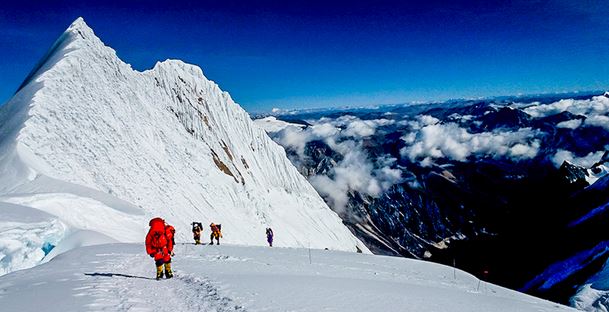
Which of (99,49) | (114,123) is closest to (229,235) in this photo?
(114,123)

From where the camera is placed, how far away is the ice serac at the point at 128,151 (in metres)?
31.5

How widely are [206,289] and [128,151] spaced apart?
4884 cm

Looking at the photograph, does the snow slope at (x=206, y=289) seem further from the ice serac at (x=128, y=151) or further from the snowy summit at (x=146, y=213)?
the ice serac at (x=128, y=151)

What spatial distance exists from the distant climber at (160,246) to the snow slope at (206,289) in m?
0.54

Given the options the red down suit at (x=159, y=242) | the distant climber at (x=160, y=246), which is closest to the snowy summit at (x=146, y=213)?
the distant climber at (x=160, y=246)

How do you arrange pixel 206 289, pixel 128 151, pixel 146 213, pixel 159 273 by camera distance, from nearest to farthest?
pixel 206 289
pixel 159 273
pixel 146 213
pixel 128 151

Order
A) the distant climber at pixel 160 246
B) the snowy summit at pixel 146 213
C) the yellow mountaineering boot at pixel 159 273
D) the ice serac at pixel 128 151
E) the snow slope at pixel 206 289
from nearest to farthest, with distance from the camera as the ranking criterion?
the snow slope at pixel 206 289 < the snowy summit at pixel 146 213 < the yellow mountaineering boot at pixel 159 273 < the distant climber at pixel 160 246 < the ice serac at pixel 128 151

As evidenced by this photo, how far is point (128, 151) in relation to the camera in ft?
184

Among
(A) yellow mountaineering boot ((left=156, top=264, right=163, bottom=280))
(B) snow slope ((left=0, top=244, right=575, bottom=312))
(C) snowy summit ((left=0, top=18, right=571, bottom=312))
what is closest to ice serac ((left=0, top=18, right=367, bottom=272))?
(C) snowy summit ((left=0, top=18, right=571, bottom=312))

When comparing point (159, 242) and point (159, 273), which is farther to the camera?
point (159, 242)

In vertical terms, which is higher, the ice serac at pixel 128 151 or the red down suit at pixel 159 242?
the ice serac at pixel 128 151

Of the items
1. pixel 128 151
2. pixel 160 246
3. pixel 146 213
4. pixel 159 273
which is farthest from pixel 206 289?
pixel 128 151

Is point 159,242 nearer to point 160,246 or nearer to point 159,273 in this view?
point 160,246

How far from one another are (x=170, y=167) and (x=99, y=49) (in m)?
22.0
